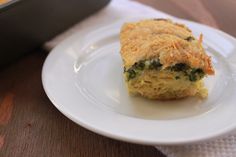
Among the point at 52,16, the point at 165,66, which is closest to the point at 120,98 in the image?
the point at 165,66

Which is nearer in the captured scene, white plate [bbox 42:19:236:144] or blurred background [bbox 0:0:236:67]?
white plate [bbox 42:19:236:144]

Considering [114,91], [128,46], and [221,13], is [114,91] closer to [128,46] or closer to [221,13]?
[128,46]

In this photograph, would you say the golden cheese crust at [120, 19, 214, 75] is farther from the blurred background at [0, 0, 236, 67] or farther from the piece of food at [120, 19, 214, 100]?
the blurred background at [0, 0, 236, 67]

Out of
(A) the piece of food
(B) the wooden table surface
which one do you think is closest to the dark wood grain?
(B) the wooden table surface

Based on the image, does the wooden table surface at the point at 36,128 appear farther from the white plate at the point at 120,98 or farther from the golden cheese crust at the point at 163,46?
the golden cheese crust at the point at 163,46

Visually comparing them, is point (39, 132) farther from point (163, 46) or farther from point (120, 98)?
point (163, 46)

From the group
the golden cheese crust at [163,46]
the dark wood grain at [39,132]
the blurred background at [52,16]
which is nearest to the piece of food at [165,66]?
the golden cheese crust at [163,46]
